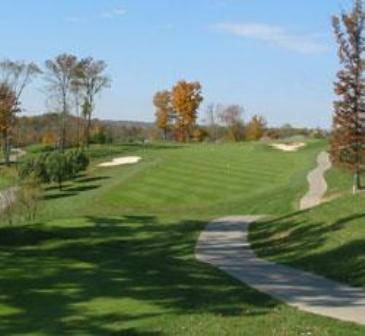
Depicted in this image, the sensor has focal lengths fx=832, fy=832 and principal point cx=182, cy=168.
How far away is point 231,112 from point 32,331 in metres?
129

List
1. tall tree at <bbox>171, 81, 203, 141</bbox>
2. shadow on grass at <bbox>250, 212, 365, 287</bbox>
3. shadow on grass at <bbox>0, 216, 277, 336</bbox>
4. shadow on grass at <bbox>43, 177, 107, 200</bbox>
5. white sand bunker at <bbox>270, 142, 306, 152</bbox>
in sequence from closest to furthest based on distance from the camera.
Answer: shadow on grass at <bbox>0, 216, 277, 336</bbox>, shadow on grass at <bbox>250, 212, 365, 287</bbox>, shadow on grass at <bbox>43, 177, 107, 200</bbox>, white sand bunker at <bbox>270, 142, 306, 152</bbox>, tall tree at <bbox>171, 81, 203, 141</bbox>

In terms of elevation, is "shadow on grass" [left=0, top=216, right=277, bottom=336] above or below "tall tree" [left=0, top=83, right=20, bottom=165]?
below

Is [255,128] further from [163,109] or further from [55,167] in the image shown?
[55,167]

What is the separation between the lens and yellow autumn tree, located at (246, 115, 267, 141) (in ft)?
413

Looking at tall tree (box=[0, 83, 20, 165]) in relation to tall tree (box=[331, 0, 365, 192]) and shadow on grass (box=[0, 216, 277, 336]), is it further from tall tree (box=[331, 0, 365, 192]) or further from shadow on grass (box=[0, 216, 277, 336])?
shadow on grass (box=[0, 216, 277, 336])

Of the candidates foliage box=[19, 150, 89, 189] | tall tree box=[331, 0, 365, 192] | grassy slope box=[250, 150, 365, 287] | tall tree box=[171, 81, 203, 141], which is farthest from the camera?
tall tree box=[171, 81, 203, 141]

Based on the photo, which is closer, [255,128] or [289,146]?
[289,146]

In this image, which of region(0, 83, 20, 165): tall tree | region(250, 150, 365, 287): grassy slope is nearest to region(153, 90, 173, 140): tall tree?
region(0, 83, 20, 165): tall tree

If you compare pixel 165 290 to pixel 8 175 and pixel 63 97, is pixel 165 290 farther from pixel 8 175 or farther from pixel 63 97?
pixel 63 97

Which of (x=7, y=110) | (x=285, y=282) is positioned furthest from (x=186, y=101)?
(x=285, y=282)

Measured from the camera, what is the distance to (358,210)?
84.4ft

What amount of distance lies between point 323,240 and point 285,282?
6.02 meters

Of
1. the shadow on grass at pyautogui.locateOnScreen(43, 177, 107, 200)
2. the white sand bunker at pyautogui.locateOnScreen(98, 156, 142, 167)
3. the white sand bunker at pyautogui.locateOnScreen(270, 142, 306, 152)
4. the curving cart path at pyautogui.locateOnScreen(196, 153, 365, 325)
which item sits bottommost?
the shadow on grass at pyautogui.locateOnScreen(43, 177, 107, 200)

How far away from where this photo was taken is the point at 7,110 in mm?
85562
